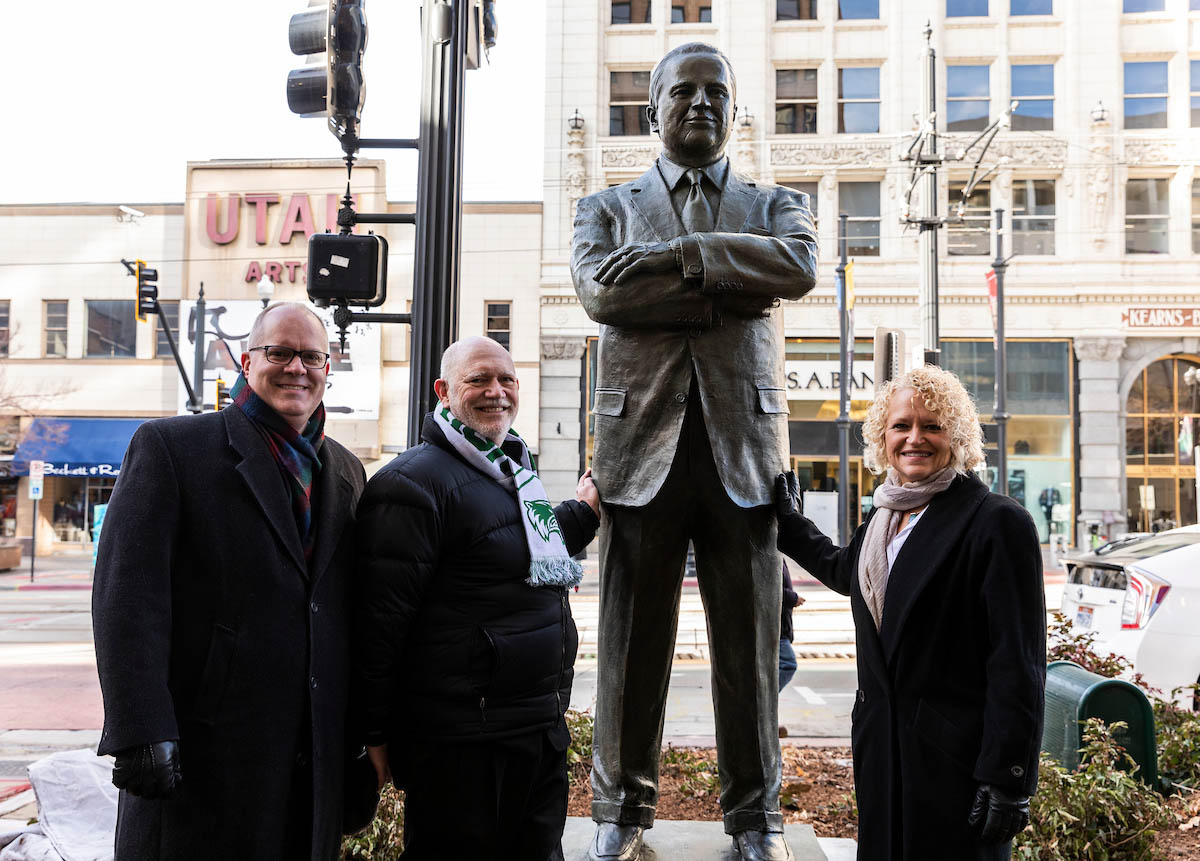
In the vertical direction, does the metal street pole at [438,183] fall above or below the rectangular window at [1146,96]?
below

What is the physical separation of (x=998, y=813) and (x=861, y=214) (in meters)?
23.1

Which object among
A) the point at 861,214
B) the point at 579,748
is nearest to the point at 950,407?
the point at 579,748

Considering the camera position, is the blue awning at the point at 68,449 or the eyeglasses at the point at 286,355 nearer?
the eyeglasses at the point at 286,355

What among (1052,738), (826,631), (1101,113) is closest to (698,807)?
(1052,738)

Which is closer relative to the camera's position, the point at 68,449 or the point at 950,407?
the point at 950,407

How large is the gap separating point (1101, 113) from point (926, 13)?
4.94 metres

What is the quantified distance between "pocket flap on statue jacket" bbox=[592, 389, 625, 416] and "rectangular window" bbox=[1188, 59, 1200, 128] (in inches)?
1024

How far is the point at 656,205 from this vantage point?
11.2ft

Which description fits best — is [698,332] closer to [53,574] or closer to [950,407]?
[950,407]

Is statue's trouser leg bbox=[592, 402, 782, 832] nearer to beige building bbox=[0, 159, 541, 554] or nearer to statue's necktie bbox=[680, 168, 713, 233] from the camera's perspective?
statue's necktie bbox=[680, 168, 713, 233]

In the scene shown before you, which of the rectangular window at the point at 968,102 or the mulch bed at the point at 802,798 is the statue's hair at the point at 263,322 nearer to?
the mulch bed at the point at 802,798

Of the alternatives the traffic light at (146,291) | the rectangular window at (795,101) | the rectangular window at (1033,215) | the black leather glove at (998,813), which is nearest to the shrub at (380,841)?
the black leather glove at (998,813)

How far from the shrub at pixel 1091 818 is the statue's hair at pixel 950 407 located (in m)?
1.97

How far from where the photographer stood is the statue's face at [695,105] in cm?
328
